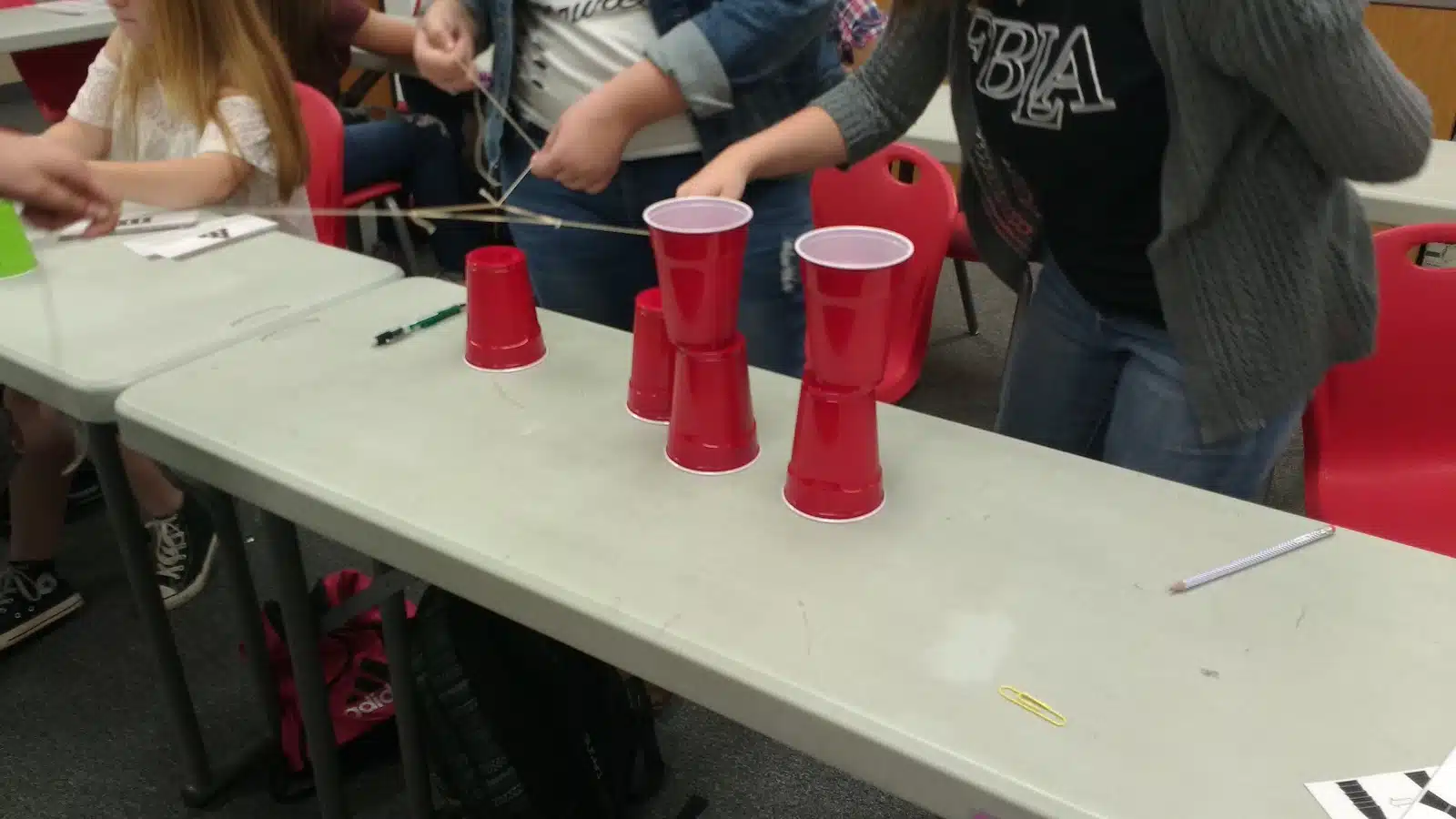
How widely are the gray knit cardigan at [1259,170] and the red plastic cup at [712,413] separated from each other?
35 cm

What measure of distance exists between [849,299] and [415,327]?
62cm

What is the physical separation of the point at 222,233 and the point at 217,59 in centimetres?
41

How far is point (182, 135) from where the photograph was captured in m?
1.78

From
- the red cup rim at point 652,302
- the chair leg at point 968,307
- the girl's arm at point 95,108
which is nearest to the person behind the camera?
the red cup rim at point 652,302

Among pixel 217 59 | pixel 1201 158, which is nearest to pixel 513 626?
pixel 1201 158

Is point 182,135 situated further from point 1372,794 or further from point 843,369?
point 1372,794

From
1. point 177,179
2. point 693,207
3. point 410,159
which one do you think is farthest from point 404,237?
point 693,207

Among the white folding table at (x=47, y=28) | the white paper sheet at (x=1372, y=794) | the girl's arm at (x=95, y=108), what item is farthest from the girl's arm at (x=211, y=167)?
the white paper sheet at (x=1372, y=794)

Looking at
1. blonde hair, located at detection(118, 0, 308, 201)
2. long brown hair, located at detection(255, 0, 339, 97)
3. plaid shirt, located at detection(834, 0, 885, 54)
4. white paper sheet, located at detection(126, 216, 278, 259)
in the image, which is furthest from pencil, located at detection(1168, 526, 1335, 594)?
long brown hair, located at detection(255, 0, 339, 97)

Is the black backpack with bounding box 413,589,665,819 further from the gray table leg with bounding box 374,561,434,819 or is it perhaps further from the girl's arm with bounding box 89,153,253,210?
the girl's arm with bounding box 89,153,253,210

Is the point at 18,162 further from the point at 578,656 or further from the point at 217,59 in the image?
the point at 578,656

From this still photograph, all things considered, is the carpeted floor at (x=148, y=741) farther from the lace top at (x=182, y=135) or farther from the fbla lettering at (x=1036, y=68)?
the fbla lettering at (x=1036, y=68)

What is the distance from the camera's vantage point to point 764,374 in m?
1.11

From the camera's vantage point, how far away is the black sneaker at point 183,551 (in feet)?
6.39
